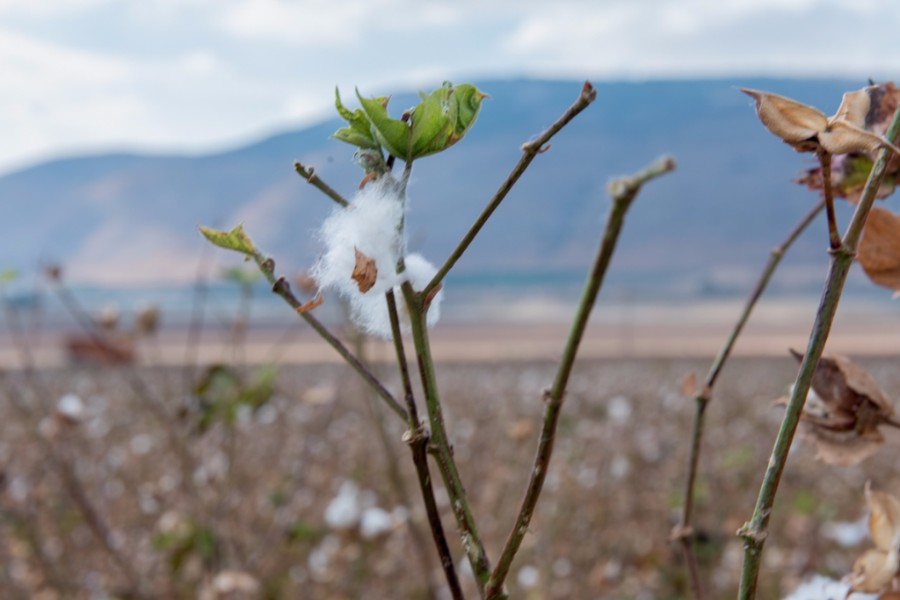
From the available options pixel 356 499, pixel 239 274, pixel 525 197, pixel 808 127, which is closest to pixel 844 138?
pixel 808 127

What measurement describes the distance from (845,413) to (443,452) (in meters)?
0.18

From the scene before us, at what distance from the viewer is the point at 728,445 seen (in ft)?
11.0

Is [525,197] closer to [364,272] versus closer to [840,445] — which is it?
[840,445]

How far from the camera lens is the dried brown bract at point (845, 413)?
38 centimetres

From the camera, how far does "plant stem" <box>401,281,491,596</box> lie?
263 mm

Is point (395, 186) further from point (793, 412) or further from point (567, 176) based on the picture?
point (567, 176)

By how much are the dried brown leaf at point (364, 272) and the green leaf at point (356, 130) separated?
0.03 metres

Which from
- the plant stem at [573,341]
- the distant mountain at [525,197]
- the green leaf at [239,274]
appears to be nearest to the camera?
the plant stem at [573,341]

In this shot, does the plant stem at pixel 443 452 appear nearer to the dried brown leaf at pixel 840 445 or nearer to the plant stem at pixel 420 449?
the plant stem at pixel 420 449

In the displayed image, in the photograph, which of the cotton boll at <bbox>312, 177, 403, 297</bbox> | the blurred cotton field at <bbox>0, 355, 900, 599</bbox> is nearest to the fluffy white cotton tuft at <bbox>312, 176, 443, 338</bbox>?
the cotton boll at <bbox>312, 177, 403, 297</bbox>

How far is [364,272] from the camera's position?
0.27 meters

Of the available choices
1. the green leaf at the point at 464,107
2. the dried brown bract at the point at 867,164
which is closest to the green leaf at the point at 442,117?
the green leaf at the point at 464,107

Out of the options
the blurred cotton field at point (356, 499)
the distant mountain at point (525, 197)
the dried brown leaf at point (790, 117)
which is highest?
the distant mountain at point (525, 197)

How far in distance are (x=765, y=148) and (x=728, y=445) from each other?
1605 inches
